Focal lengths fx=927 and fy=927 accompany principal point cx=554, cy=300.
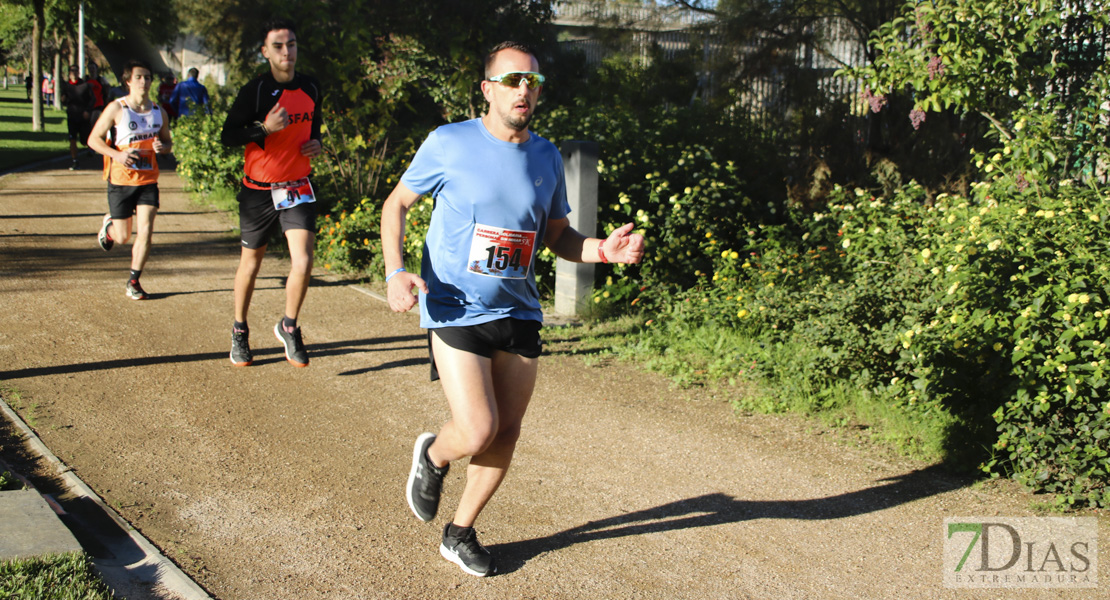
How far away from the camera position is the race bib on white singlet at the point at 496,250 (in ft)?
10.9

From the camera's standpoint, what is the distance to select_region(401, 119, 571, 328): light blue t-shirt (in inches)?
130

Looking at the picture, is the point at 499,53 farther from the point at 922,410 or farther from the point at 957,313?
the point at 922,410

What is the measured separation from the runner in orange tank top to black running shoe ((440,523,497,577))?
5.14 m

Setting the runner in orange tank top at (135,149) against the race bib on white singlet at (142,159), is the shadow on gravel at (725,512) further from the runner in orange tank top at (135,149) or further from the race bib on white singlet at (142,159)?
the race bib on white singlet at (142,159)

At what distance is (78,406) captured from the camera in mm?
5219

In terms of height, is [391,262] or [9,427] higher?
[391,262]

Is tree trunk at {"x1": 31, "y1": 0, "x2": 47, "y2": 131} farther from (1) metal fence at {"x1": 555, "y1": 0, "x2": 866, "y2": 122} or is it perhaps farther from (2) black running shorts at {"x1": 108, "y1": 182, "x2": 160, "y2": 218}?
(2) black running shorts at {"x1": 108, "y1": 182, "x2": 160, "y2": 218}

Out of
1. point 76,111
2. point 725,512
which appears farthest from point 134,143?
point 76,111

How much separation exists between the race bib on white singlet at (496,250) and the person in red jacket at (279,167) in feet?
9.33

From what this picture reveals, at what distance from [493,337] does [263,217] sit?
126 inches

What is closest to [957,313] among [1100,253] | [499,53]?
[1100,253]

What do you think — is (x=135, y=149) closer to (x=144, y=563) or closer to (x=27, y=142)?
(x=144, y=563)

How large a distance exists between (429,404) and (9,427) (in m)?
2.22

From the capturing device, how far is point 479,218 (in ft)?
10.9
